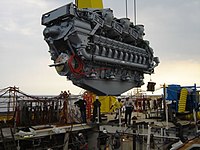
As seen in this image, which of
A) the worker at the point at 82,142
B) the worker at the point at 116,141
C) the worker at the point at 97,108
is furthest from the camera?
the worker at the point at 97,108

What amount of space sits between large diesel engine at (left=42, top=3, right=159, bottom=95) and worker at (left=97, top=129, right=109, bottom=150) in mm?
2654

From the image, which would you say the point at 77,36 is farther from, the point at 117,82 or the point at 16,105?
the point at 16,105

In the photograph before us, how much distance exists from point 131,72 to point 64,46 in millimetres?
2829

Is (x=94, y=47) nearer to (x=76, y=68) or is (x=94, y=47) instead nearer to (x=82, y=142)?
(x=76, y=68)

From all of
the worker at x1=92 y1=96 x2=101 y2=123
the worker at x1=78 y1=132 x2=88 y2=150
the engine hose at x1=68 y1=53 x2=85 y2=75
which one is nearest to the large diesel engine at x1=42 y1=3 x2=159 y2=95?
the engine hose at x1=68 y1=53 x2=85 y2=75

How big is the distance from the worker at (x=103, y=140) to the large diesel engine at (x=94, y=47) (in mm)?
2654

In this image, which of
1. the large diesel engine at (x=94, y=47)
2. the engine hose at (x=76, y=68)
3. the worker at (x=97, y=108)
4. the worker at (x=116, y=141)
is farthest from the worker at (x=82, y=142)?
the engine hose at (x=76, y=68)

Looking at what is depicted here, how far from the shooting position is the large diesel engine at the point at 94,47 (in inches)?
249

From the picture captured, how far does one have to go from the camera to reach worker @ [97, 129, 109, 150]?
10020 mm

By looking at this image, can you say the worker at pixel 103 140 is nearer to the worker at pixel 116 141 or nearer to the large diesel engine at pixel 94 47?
the worker at pixel 116 141

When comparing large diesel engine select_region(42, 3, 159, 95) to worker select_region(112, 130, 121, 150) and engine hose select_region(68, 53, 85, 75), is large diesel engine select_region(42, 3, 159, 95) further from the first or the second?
worker select_region(112, 130, 121, 150)

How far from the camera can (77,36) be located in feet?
20.4

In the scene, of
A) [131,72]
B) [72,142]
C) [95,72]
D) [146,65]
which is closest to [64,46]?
[95,72]

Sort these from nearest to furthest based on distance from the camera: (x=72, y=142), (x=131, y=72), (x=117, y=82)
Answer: (x=117, y=82) → (x=131, y=72) → (x=72, y=142)
